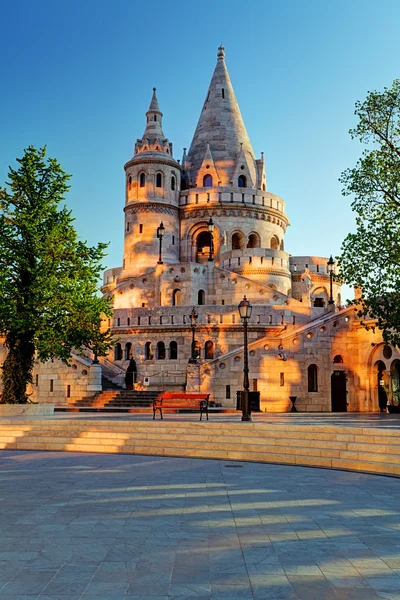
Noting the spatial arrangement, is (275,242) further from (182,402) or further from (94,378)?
(182,402)

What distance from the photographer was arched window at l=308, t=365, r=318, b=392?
2955cm

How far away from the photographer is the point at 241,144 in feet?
191

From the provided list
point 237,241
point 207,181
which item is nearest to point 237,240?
point 237,241

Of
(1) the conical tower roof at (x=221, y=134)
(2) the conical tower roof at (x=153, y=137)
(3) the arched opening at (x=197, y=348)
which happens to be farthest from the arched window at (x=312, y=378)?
(1) the conical tower roof at (x=221, y=134)

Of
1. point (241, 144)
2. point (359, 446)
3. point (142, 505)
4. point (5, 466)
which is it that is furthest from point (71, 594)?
point (241, 144)

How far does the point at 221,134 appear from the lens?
58250mm

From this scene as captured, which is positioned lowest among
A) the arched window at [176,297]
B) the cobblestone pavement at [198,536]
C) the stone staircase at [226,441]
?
the cobblestone pavement at [198,536]

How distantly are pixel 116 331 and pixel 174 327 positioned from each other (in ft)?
12.0

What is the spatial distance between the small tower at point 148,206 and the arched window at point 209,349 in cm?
1683

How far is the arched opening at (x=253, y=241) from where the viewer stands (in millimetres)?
54719

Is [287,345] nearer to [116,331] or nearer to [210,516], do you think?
[116,331]

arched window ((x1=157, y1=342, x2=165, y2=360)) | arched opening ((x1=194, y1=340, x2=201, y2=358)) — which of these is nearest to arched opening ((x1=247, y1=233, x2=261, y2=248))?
arched window ((x1=157, y1=342, x2=165, y2=360))

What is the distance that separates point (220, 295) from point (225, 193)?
43.3ft

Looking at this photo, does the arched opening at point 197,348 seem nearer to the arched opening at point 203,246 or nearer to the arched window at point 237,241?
the arched opening at point 203,246
